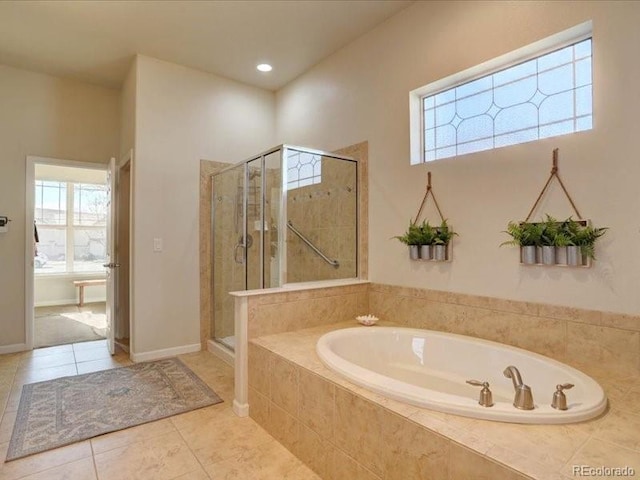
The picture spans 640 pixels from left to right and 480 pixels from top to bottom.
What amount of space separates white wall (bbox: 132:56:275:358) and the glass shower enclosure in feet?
1.03

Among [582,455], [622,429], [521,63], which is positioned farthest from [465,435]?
[521,63]

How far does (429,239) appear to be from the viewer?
2.48 m

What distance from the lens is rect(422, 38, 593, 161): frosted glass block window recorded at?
199 centimetres

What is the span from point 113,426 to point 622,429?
2497 mm

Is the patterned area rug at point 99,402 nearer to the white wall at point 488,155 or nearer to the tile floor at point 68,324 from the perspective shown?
the tile floor at point 68,324

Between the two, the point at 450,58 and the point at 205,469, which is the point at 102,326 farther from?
the point at 450,58

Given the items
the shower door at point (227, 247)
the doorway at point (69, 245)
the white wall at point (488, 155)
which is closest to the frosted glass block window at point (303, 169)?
the white wall at point (488, 155)

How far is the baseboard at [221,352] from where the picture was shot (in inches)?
127

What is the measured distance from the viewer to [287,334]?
2.41 meters

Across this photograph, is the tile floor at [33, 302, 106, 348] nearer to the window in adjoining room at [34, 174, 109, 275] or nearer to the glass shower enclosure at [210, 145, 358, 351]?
the window in adjoining room at [34, 174, 109, 275]

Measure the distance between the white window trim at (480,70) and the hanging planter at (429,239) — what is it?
345 mm

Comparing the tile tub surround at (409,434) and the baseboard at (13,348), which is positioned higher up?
the tile tub surround at (409,434)

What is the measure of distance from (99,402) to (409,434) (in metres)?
2.21

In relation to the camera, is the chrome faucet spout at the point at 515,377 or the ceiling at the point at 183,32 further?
the ceiling at the point at 183,32
